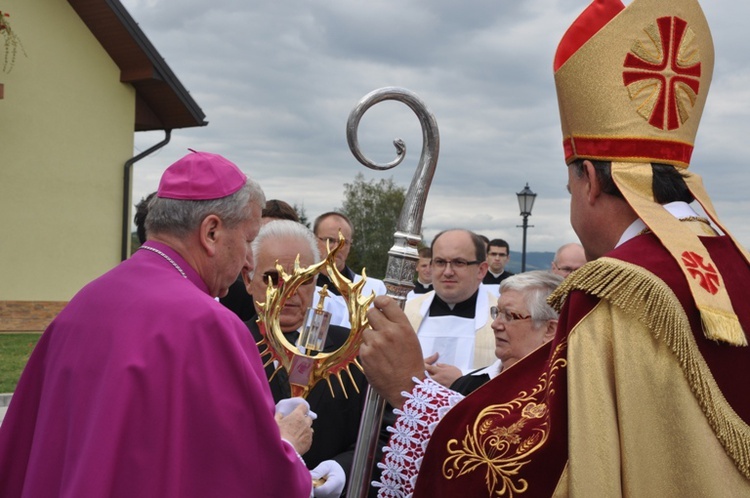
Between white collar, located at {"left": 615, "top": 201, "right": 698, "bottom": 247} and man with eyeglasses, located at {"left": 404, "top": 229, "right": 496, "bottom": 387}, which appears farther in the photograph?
man with eyeglasses, located at {"left": 404, "top": 229, "right": 496, "bottom": 387}

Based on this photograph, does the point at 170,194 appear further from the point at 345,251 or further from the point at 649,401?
the point at 345,251

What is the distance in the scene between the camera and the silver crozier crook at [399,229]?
2.60 m

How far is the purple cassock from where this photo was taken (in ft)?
7.48

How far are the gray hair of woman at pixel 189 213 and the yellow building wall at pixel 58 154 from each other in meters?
13.3

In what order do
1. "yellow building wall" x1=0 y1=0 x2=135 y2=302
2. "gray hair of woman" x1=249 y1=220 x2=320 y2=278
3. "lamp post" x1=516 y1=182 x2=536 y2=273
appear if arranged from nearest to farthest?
1. "gray hair of woman" x1=249 y1=220 x2=320 y2=278
2. "yellow building wall" x1=0 y1=0 x2=135 y2=302
3. "lamp post" x1=516 y1=182 x2=536 y2=273

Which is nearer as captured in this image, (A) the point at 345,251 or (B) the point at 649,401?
(B) the point at 649,401

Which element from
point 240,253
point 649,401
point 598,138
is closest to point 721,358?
point 649,401

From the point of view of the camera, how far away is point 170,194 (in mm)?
2672

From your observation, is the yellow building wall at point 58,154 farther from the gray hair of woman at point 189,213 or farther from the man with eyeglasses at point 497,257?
the gray hair of woman at point 189,213

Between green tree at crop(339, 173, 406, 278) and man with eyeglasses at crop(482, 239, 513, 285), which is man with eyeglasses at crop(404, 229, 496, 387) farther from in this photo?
green tree at crop(339, 173, 406, 278)

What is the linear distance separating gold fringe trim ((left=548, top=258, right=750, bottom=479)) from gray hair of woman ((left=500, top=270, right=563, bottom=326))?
7.03 ft

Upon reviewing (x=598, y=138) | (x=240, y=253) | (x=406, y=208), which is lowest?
(x=240, y=253)

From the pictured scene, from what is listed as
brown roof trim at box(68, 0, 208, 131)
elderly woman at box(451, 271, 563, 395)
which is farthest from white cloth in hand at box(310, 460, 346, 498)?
brown roof trim at box(68, 0, 208, 131)

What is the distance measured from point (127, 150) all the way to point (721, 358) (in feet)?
51.8
